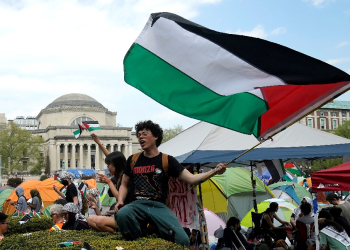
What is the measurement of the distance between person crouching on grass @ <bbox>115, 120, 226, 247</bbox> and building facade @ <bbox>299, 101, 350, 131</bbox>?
90.6 metres

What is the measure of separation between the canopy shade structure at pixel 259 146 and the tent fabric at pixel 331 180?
653 mm

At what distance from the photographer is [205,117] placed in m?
4.16

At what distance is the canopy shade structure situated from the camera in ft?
24.2

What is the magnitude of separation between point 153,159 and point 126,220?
61 cm

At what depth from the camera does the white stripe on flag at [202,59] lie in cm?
399

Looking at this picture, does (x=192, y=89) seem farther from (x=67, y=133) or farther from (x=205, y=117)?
(x=67, y=133)

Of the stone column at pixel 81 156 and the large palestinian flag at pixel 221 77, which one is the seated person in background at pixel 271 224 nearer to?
the large palestinian flag at pixel 221 77

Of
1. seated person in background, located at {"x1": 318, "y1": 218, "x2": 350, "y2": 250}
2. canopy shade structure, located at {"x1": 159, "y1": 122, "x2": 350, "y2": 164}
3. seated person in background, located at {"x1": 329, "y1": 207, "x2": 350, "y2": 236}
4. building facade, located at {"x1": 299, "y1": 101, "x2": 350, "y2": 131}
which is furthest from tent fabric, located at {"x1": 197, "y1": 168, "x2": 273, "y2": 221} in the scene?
building facade, located at {"x1": 299, "y1": 101, "x2": 350, "y2": 131}

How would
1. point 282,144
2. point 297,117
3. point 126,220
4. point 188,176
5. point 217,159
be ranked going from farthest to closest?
1. point 282,144
2. point 217,159
3. point 297,117
4. point 188,176
5. point 126,220

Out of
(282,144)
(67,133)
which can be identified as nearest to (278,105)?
(282,144)

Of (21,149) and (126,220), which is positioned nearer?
(126,220)

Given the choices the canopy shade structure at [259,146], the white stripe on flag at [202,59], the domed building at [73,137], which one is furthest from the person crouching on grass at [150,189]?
the domed building at [73,137]

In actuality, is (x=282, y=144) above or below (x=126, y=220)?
above

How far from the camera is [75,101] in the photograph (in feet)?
373
